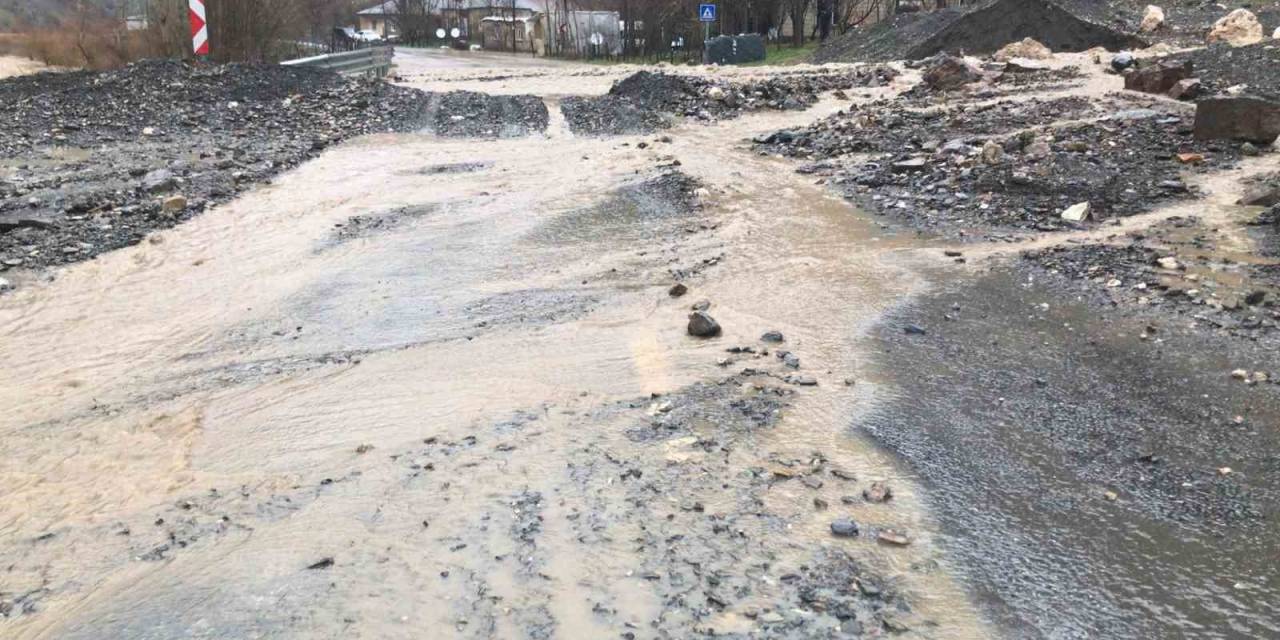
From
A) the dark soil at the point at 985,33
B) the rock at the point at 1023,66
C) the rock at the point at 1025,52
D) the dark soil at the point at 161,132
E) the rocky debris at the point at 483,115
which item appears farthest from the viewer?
the dark soil at the point at 985,33

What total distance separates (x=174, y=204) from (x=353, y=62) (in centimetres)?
1206

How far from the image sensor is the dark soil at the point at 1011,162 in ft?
25.6

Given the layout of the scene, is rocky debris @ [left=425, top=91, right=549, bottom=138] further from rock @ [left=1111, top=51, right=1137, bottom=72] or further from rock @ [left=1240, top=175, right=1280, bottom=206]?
rock @ [left=1111, top=51, right=1137, bottom=72]

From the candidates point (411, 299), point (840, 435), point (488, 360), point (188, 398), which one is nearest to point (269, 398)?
point (188, 398)

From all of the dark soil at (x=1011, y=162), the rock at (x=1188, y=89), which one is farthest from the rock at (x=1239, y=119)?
the rock at (x=1188, y=89)

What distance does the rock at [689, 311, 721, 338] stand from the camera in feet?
17.6

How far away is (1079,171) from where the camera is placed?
8.35 m

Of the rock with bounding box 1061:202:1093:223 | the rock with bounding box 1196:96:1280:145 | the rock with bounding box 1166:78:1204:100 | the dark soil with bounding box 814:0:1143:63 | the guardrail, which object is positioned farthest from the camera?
the dark soil with bounding box 814:0:1143:63

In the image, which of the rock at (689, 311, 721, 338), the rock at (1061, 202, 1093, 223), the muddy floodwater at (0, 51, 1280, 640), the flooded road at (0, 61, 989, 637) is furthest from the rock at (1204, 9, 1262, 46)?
the rock at (689, 311, 721, 338)

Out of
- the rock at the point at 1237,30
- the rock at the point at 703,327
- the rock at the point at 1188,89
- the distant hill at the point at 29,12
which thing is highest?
the distant hill at the point at 29,12

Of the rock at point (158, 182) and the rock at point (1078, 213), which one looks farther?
the rock at point (158, 182)

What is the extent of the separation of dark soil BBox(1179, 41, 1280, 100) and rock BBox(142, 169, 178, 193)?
39.0ft

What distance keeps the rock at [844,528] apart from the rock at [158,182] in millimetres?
7755

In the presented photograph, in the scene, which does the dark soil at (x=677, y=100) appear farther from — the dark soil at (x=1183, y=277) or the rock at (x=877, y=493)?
the rock at (x=877, y=493)
